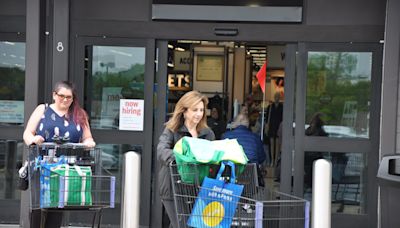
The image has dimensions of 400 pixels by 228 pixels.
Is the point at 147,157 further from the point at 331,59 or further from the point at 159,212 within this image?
the point at 331,59

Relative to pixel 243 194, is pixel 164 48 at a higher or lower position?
higher

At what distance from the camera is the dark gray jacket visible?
5562mm

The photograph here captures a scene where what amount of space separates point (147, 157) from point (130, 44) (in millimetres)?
1413

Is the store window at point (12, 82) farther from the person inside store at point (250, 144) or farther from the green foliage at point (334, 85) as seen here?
the green foliage at point (334, 85)

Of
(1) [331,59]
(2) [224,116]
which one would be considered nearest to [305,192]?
(1) [331,59]

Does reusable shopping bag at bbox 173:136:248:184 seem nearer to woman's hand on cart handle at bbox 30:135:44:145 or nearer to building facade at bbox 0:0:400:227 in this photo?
woman's hand on cart handle at bbox 30:135:44:145

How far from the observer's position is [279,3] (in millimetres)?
8266

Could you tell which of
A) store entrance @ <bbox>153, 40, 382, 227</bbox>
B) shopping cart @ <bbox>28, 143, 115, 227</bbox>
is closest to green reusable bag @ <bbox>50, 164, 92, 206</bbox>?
shopping cart @ <bbox>28, 143, 115, 227</bbox>

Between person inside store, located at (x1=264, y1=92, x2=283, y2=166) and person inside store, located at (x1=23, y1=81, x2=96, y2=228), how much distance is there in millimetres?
7218

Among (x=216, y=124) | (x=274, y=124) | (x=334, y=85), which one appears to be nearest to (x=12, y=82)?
(x=216, y=124)

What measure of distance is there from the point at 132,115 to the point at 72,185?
294 cm

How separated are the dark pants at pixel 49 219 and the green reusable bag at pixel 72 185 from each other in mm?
734

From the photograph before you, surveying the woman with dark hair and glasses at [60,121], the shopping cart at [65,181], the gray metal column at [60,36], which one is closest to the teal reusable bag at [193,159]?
the shopping cart at [65,181]

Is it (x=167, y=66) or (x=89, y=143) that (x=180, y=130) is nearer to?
Result: (x=89, y=143)
